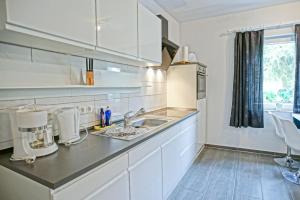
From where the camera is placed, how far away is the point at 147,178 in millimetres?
1513

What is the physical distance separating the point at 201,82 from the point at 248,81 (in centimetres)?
78

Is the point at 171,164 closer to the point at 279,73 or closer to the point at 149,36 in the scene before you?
the point at 149,36

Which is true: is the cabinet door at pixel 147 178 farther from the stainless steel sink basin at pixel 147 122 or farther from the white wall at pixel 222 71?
the white wall at pixel 222 71

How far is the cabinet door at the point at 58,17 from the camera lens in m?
0.90

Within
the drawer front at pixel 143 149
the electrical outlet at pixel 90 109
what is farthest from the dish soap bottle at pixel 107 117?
the drawer front at pixel 143 149

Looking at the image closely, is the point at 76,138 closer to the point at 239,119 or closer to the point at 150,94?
the point at 150,94

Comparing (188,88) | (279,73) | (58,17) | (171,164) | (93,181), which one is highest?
(58,17)

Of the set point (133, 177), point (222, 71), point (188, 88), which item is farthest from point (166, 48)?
point (133, 177)

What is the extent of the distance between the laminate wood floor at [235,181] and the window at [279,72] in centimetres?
97

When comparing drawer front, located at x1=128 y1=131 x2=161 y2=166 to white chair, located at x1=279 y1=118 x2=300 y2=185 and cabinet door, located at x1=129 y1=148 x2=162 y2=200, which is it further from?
white chair, located at x1=279 y1=118 x2=300 y2=185

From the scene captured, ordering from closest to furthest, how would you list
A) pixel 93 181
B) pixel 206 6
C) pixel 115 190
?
pixel 93 181, pixel 115 190, pixel 206 6

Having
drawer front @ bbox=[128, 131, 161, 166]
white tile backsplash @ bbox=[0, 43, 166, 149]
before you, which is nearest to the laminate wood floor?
drawer front @ bbox=[128, 131, 161, 166]

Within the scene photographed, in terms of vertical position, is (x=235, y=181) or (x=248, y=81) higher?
(x=248, y=81)

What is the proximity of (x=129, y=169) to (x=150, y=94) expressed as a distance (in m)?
1.61
